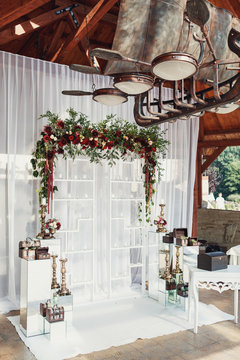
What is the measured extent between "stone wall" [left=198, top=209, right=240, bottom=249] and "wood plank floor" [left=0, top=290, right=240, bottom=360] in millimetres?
4517

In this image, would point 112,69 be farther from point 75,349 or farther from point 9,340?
point 9,340

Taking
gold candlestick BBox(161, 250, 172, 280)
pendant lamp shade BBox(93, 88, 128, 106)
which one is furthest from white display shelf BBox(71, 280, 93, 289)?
pendant lamp shade BBox(93, 88, 128, 106)

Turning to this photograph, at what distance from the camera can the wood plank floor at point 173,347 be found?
328cm

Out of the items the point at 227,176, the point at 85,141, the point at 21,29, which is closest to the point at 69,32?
the point at 21,29

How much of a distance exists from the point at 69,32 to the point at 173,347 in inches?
244

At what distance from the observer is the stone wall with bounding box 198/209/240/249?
27.4 feet

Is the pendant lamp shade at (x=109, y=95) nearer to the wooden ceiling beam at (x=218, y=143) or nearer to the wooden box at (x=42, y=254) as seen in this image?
the wooden box at (x=42, y=254)

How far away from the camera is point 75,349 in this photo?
11.3 feet

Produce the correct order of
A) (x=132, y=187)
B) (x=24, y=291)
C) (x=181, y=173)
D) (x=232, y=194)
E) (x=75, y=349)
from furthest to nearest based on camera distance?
(x=232, y=194), (x=181, y=173), (x=132, y=187), (x=24, y=291), (x=75, y=349)

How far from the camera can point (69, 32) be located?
7219 millimetres

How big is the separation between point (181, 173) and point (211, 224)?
3044 mm

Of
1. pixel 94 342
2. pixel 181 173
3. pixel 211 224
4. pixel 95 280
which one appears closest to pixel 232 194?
pixel 211 224

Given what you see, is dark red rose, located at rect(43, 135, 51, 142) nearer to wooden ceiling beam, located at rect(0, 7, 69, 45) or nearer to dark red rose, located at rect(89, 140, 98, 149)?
dark red rose, located at rect(89, 140, 98, 149)

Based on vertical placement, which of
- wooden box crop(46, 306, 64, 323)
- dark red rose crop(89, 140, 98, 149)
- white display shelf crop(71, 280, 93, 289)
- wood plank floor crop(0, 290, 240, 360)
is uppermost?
dark red rose crop(89, 140, 98, 149)
